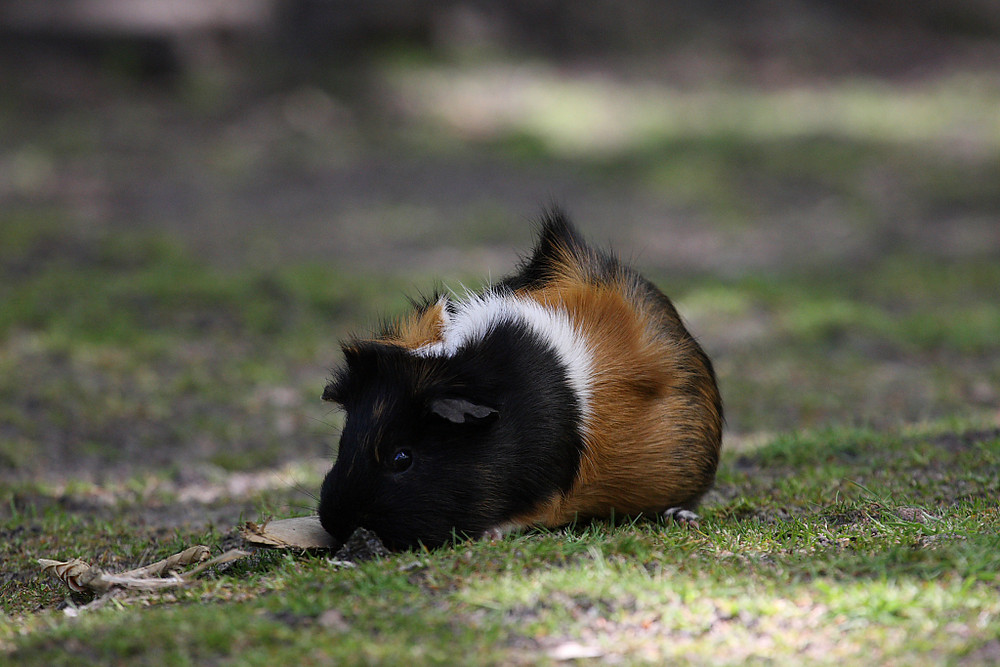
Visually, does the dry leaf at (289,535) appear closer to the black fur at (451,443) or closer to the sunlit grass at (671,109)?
the black fur at (451,443)

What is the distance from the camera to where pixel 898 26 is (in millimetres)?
15922

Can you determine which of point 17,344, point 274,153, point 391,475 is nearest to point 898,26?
point 274,153

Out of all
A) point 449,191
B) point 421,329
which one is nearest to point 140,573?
point 421,329

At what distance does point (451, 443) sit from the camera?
10.6ft

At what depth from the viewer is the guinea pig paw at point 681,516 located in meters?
3.60

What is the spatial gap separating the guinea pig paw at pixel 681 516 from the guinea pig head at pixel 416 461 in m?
0.68

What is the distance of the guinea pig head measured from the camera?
3174 mm

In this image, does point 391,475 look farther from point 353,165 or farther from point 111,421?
point 353,165

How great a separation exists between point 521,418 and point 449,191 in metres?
7.82

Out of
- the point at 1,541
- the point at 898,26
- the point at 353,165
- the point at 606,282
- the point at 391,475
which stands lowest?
the point at 1,541

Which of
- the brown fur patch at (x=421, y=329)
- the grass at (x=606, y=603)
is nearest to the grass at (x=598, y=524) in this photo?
the grass at (x=606, y=603)

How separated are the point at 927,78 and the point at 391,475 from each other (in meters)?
12.8

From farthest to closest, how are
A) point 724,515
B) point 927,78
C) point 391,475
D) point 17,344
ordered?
point 927,78 → point 17,344 → point 724,515 → point 391,475

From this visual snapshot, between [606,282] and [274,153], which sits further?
[274,153]
